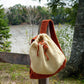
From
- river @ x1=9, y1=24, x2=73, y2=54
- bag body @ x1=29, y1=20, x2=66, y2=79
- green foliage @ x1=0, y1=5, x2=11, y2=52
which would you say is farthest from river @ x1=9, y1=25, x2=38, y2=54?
bag body @ x1=29, y1=20, x2=66, y2=79

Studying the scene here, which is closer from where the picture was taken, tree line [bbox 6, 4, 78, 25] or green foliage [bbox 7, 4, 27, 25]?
tree line [bbox 6, 4, 78, 25]

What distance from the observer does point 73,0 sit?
2516 mm

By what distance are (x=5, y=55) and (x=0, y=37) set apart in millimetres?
2124

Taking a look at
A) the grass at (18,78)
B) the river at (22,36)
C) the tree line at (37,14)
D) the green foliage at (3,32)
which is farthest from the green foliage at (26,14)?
the grass at (18,78)

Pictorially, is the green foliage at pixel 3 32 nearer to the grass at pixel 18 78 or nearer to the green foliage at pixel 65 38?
the grass at pixel 18 78

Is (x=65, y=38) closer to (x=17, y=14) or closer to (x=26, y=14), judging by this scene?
(x=26, y=14)

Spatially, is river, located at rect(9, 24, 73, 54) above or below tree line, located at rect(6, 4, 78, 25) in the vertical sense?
below

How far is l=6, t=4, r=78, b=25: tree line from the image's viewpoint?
8.83ft

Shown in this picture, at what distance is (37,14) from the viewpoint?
332 cm

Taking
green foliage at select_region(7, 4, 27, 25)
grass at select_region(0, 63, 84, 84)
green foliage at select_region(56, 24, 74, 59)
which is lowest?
grass at select_region(0, 63, 84, 84)

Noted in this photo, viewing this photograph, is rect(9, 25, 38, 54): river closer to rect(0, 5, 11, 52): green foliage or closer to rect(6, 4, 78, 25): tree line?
rect(6, 4, 78, 25): tree line

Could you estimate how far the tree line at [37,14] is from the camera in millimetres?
2691

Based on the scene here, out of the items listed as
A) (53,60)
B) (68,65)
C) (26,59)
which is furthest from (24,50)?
(53,60)

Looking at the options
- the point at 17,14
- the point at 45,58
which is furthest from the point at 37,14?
the point at 45,58
